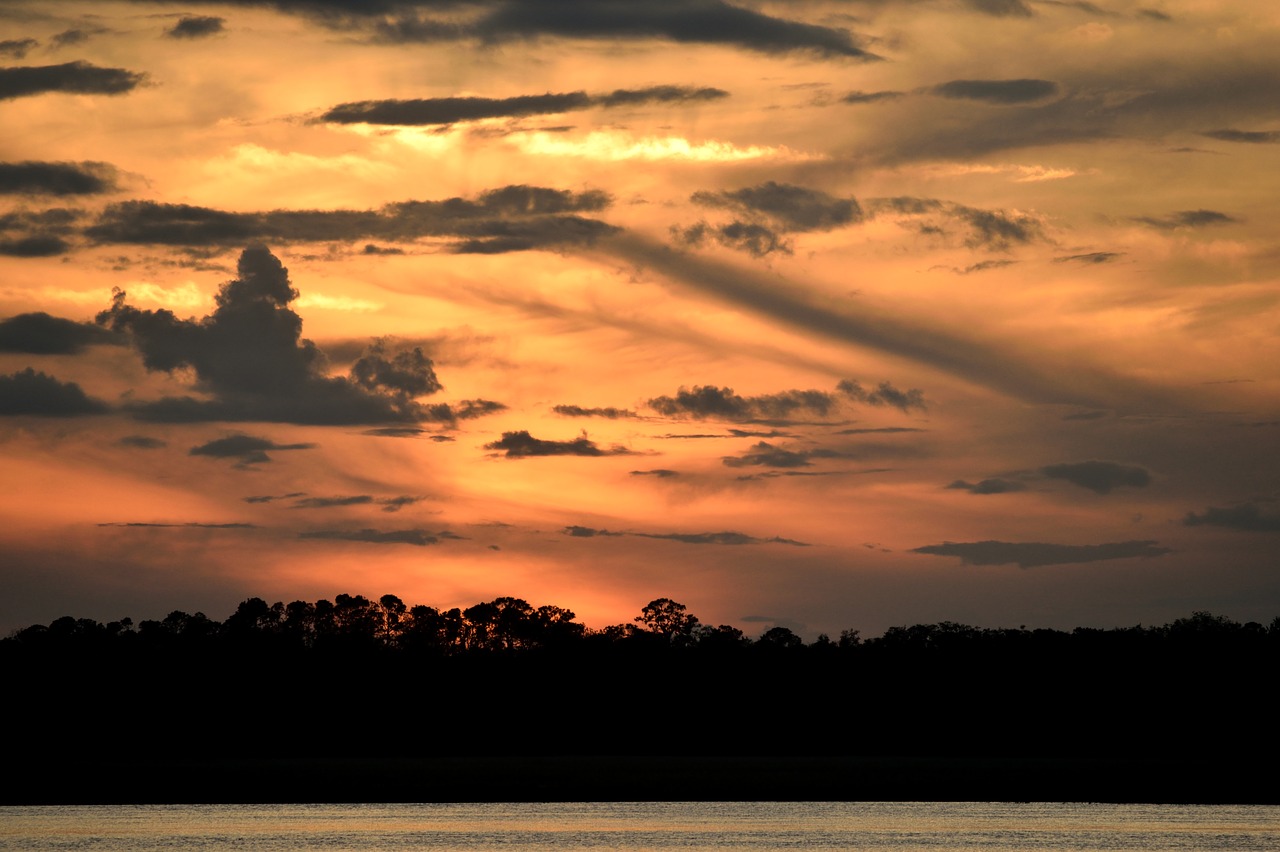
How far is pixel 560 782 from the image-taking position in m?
125

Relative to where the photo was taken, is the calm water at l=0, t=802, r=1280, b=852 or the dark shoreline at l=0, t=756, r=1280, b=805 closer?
the calm water at l=0, t=802, r=1280, b=852

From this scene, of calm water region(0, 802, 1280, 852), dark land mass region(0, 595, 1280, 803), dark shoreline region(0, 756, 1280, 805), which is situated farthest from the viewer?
dark land mass region(0, 595, 1280, 803)

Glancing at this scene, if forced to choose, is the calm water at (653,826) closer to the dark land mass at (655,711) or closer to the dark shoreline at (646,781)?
the dark shoreline at (646,781)

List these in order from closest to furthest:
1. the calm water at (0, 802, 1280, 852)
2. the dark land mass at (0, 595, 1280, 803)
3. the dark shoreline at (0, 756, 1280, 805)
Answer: the calm water at (0, 802, 1280, 852)
the dark shoreline at (0, 756, 1280, 805)
the dark land mass at (0, 595, 1280, 803)

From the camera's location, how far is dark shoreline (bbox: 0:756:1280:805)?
111125 millimetres

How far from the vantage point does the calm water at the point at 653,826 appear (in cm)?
8175

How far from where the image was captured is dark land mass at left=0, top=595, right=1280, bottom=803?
142 meters

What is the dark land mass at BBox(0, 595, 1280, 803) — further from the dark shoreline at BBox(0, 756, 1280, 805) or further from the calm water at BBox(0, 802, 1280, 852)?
the calm water at BBox(0, 802, 1280, 852)

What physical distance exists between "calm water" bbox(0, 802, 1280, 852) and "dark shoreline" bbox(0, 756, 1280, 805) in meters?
4.19

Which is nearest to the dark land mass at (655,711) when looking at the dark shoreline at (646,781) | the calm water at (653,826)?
the dark shoreline at (646,781)

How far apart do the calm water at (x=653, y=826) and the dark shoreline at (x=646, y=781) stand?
4189 mm

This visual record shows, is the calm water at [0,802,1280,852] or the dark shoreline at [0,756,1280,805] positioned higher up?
the dark shoreline at [0,756,1280,805]

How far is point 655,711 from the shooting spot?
6929 inches

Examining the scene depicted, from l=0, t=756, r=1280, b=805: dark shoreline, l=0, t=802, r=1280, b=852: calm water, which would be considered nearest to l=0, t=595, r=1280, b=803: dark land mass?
l=0, t=756, r=1280, b=805: dark shoreline
